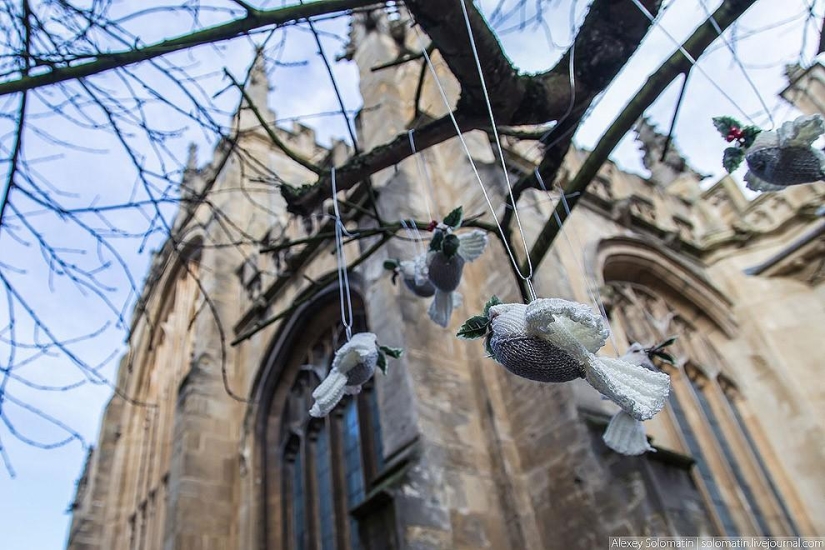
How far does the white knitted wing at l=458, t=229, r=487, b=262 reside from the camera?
259 cm

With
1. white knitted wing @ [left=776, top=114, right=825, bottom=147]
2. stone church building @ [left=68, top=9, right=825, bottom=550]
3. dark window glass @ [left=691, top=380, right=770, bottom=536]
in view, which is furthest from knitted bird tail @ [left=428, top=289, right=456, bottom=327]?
dark window glass @ [left=691, top=380, right=770, bottom=536]

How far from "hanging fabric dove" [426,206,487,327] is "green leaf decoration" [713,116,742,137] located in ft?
3.30

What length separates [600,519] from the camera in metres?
4.20

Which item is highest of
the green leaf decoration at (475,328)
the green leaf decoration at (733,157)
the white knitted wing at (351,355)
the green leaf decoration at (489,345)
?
the green leaf decoration at (733,157)

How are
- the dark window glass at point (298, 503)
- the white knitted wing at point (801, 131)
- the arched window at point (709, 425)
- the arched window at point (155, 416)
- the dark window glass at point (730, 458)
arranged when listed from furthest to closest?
the arched window at point (155, 416), the dark window glass at point (298, 503), the dark window glass at point (730, 458), the arched window at point (709, 425), the white knitted wing at point (801, 131)

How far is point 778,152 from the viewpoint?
2.42 metres

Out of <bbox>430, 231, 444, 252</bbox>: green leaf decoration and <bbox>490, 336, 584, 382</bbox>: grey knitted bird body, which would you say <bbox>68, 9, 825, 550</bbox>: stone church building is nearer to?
<bbox>430, 231, 444, 252</bbox>: green leaf decoration

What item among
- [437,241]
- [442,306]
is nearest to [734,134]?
[437,241]

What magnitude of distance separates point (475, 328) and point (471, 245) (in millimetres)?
789

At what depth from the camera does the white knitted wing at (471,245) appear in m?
2.59

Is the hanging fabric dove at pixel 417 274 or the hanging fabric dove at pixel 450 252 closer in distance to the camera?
the hanging fabric dove at pixel 450 252

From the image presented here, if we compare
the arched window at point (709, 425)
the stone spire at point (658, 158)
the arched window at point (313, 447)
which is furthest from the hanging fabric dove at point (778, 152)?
the stone spire at point (658, 158)

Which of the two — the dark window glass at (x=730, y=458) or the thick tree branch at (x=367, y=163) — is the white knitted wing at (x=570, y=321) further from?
the dark window glass at (x=730, y=458)

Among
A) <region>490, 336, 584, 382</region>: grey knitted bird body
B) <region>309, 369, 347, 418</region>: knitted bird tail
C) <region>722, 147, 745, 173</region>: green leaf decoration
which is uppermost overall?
<region>722, 147, 745, 173</region>: green leaf decoration
